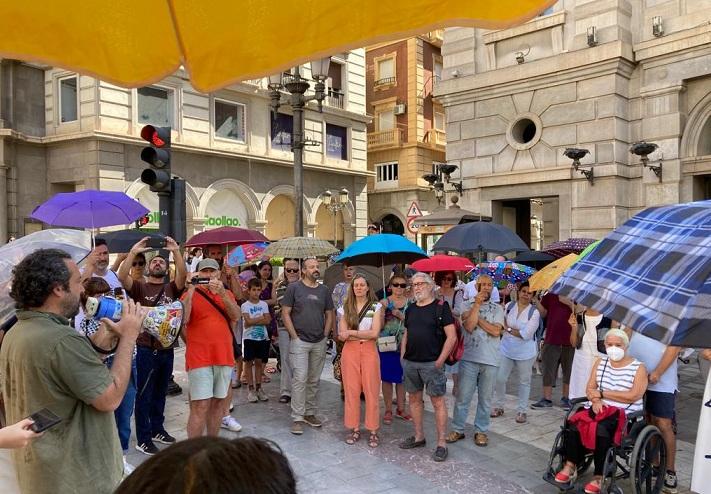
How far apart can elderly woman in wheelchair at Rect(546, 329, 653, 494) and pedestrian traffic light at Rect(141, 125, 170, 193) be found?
16.3 ft

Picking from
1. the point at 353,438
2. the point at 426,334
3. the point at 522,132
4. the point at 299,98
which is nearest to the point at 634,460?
the point at 426,334

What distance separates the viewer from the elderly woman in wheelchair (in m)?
4.79

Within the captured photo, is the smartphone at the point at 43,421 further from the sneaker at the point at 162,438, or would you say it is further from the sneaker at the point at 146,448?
the sneaker at the point at 162,438

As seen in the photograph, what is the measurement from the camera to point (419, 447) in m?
6.22

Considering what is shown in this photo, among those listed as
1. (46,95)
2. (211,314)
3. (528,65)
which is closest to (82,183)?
(46,95)

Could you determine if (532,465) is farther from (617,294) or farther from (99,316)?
(99,316)

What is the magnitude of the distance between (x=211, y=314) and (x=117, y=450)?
9.40 ft

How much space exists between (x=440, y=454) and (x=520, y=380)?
1.87 metres

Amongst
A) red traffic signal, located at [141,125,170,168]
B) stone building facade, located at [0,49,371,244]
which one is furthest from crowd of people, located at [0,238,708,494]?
stone building facade, located at [0,49,371,244]

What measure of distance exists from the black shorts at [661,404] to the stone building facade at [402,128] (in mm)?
29556

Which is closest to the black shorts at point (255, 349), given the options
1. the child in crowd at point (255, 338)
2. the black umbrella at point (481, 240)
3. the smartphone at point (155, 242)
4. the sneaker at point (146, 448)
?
the child in crowd at point (255, 338)

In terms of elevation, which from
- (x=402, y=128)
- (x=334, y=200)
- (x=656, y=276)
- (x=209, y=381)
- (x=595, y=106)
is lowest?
(x=209, y=381)

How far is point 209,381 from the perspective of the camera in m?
5.73

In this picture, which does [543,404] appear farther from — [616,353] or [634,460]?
[634,460]
